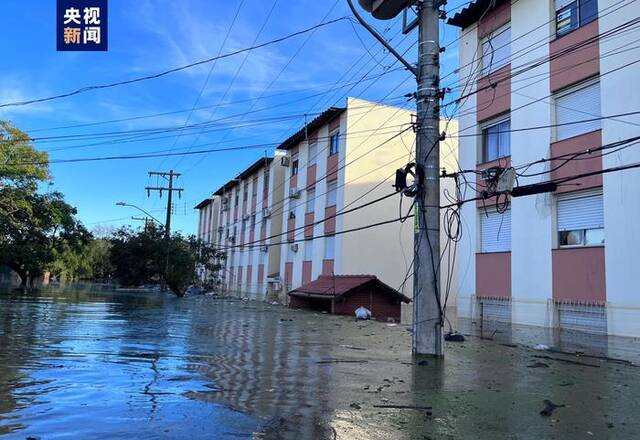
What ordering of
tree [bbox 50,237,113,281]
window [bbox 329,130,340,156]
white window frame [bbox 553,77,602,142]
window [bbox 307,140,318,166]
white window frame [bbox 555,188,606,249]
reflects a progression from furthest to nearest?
tree [bbox 50,237,113,281]
window [bbox 307,140,318,166]
window [bbox 329,130,340,156]
white window frame [bbox 553,77,602,142]
white window frame [bbox 555,188,606,249]

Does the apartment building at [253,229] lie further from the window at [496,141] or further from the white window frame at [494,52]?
the white window frame at [494,52]

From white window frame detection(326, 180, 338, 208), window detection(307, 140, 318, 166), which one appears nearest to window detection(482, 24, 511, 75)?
white window frame detection(326, 180, 338, 208)

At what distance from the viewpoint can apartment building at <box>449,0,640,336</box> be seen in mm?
15688

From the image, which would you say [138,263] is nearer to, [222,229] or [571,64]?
[222,229]

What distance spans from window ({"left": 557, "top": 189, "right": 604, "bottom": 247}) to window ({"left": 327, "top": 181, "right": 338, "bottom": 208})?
16679 mm

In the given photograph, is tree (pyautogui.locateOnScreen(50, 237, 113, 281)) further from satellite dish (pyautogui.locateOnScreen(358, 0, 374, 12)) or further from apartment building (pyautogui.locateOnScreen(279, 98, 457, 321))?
satellite dish (pyautogui.locateOnScreen(358, 0, 374, 12))

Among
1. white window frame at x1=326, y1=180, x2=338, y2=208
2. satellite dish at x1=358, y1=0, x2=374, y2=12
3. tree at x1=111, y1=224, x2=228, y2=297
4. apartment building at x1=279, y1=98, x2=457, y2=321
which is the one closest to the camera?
satellite dish at x1=358, y1=0, x2=374, y2=12

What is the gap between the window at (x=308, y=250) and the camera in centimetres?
3606

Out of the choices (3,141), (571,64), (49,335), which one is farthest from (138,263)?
(571,64)

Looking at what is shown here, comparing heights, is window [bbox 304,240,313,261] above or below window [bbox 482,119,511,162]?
below

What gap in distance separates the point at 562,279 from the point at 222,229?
4735 centimetres

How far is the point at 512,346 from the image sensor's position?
13.9 metres

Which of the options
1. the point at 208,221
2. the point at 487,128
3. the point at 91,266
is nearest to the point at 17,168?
the point at 487,128

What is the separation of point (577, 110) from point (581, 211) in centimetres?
313
